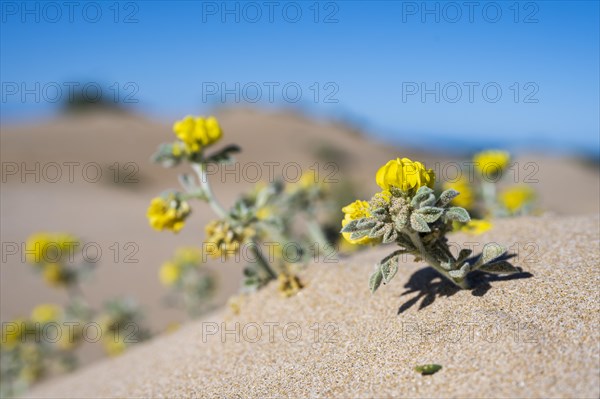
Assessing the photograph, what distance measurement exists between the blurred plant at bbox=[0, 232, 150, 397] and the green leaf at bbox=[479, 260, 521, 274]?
4.29 m

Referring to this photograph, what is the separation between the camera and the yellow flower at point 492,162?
429 centimetres

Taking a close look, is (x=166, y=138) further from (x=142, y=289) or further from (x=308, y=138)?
(x=142, y=289)

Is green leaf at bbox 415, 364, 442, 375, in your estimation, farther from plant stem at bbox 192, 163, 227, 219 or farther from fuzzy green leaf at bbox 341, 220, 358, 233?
plant stem at bbox 192, 163, 227, 219

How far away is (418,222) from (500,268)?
2.08 feet

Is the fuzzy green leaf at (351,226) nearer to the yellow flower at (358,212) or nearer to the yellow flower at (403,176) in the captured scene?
the yellow flower at (358,212)

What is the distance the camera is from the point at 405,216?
2.16 metres

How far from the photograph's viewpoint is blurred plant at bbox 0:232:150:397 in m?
5.61

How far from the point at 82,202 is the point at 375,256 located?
15.5 meters

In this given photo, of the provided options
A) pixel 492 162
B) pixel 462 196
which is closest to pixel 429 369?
pixel 462 196

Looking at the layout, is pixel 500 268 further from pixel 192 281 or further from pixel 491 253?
pixel 192 281

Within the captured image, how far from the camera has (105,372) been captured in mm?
4035

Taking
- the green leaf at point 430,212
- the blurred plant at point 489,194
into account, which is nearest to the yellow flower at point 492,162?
the blurred plant at point 489,194

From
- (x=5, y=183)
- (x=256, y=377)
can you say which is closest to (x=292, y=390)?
(x=256, y=377)

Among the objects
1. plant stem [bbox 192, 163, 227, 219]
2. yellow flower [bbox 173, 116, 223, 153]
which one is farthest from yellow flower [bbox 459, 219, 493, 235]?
yellow flower [bbox 173, 116, 223, 153]
